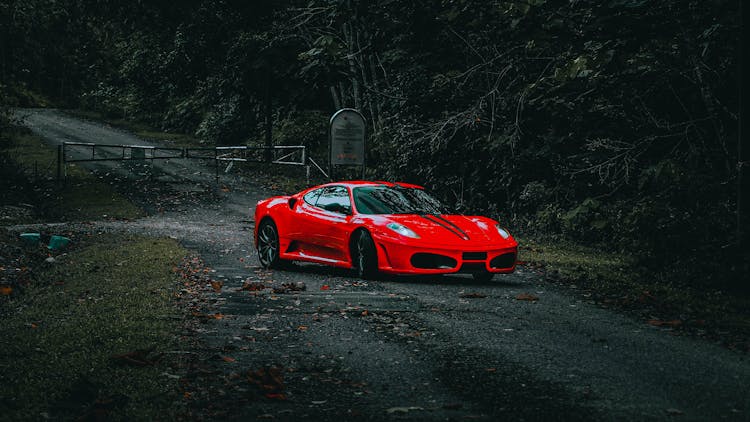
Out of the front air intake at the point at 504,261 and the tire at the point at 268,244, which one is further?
the tire at the point at 268,244

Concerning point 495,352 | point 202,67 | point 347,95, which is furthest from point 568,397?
point 202,67

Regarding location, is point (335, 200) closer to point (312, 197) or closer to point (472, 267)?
point (312, 197)

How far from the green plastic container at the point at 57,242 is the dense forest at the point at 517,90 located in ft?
26.7

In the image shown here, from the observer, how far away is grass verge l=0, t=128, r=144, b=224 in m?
27.6

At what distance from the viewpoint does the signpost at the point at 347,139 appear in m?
23.7

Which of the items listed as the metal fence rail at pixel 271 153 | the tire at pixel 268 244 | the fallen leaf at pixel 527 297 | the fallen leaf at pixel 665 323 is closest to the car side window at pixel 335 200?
the tire at pixel 268 244

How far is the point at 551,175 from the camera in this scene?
24.0m

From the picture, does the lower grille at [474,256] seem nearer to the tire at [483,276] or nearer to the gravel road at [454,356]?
the gravel road at [454,356]

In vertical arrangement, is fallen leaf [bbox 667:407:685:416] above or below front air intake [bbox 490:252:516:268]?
below

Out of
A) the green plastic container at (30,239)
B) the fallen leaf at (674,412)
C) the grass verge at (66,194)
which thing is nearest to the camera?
the fallen leaf at (674,412)

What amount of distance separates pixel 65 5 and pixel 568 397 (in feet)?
106

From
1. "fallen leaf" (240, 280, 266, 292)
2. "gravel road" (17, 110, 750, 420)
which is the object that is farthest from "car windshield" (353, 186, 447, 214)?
"fallen leaf" (240, 280, 266, 292)

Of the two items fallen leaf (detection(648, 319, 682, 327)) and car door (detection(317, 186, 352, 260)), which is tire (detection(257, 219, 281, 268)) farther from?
fallen leaf (detection(648, 319, 682, 327))

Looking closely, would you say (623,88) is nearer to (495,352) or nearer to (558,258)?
(558,258)
